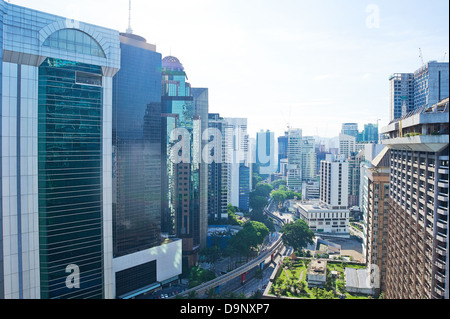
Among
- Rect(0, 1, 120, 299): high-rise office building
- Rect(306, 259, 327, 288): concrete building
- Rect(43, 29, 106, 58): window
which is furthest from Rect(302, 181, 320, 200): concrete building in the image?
Rect(43, 29, 106, 58): window

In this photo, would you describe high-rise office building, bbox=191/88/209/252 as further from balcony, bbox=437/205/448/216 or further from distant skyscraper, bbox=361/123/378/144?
→ distant skyscraper, bbox=361/123/378/144

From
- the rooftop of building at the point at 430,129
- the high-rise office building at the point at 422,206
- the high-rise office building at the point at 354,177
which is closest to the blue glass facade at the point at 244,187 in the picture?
the high-rise office building at the point at 354,177

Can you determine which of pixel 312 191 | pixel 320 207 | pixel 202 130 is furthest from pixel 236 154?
pixel 202 130

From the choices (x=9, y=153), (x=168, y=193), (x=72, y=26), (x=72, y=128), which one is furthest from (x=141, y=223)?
(x=72, y=26)

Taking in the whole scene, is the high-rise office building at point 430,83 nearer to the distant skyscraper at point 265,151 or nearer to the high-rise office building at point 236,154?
the high-rise office building at point 236,154

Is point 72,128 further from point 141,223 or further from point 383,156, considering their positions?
point 383,156

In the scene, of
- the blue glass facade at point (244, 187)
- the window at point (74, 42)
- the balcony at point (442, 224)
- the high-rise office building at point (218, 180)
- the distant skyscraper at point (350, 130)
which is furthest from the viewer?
the distant skyscraper at point (350, 130)
